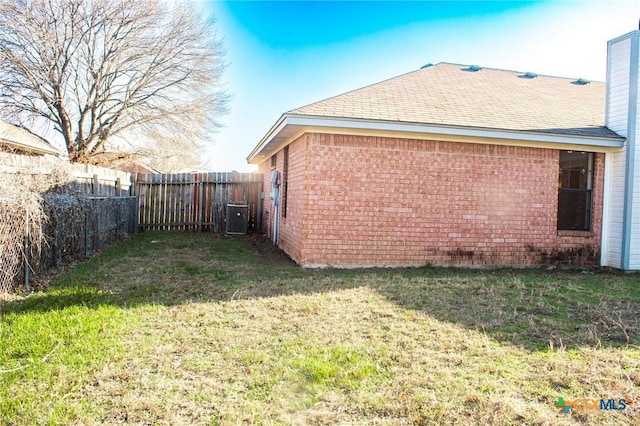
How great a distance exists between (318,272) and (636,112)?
7740mm

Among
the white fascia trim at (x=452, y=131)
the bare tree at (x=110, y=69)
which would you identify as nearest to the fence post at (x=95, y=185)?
the white fascia trim at (x=452, y=131)

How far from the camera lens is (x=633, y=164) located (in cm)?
927

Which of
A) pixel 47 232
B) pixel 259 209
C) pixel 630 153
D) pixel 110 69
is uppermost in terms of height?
pixel 110 69

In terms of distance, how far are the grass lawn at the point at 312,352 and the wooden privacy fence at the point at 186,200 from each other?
8.73 m

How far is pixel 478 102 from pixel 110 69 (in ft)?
56.6

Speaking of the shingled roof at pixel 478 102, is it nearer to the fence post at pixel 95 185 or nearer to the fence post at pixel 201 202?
the fence post at pixel 95 185

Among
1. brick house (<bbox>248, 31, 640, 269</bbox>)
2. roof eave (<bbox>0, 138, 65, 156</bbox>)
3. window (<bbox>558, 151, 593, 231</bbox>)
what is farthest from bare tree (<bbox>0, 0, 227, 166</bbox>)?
window (<bbox>558, 151, 593, 231</bbox>)

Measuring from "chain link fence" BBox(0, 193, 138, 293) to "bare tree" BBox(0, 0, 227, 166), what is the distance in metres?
11.4

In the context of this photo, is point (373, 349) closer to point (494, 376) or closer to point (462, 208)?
point (494, 376)

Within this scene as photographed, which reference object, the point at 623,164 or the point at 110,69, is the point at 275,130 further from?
the point at 110,69

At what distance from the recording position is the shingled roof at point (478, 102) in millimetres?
8570

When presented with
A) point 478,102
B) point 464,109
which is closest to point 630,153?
point 478,102

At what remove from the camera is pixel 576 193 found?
991 cm

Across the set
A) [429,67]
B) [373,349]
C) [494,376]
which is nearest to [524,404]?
[494,376]
